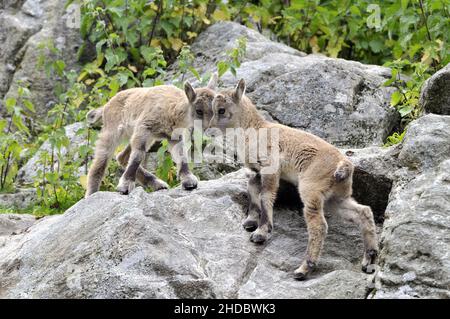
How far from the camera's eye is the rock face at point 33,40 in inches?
634

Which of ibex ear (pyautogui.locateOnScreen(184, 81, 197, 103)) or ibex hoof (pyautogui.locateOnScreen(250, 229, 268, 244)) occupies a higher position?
ibex ear (pyautogui.locateOnScreen(184, 81, 197, 103))

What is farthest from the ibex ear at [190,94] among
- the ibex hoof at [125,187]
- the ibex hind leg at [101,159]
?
the ibex hoof at [125,187]

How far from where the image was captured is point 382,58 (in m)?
16.6

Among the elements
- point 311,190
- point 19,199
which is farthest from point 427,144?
point 19,199

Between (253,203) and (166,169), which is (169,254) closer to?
(253,203)

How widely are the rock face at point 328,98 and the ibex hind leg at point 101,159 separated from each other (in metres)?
2.83

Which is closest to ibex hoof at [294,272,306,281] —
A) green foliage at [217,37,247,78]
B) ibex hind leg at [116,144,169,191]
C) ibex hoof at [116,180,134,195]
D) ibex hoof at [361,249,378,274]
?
ibex hoof at [361,249,378,274]

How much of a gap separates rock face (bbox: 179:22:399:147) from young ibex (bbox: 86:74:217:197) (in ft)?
6.13

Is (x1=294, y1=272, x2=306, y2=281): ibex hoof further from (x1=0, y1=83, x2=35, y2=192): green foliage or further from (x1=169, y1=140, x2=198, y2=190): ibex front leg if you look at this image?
(x1=0, y1=83, x2=35, y2=192): green foliage

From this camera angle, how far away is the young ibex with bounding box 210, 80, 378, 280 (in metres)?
8.53

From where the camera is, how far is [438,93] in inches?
403

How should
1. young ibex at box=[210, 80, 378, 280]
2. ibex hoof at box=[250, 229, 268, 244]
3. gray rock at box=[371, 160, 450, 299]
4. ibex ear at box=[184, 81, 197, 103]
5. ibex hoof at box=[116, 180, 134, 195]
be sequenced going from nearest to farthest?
gray rock at box=[371, 160, 450, 299]
young ibex at box=[210, 80, 378, 280]
ibex hoof at box=[250, 229, 268, 244]
ibex hoof at box=[116, 180, 134, 195]
ibex ear at box=[184, 81, 197, 103]
